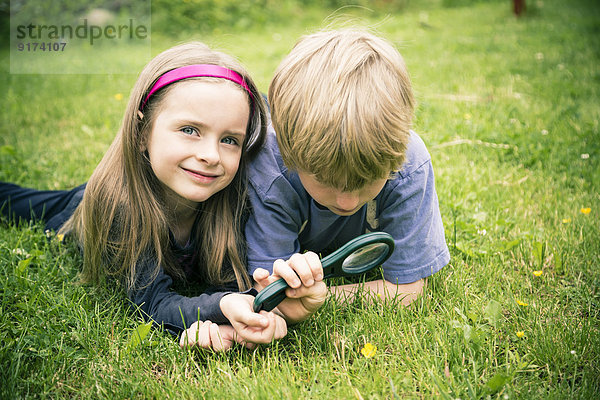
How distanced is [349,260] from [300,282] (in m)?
0.17

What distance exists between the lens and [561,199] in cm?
287

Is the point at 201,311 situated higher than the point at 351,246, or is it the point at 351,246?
the point at 351,246

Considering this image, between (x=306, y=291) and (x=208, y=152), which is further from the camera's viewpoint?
(x=208, y=152)

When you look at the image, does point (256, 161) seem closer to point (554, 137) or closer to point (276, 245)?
point (276, 245)

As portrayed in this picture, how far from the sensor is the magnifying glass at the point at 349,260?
1.60m

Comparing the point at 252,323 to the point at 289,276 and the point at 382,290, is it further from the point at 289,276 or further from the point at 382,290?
the point at 382,290

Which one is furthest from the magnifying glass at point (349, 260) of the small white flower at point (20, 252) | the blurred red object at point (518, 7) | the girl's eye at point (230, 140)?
the blurred red object at point (518, 7)

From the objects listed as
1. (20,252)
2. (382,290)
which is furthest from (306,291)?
(20,252)

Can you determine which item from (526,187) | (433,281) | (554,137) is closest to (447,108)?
(554,137)

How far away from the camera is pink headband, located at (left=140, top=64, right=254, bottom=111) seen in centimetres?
195

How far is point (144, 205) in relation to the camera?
2070 millimetres

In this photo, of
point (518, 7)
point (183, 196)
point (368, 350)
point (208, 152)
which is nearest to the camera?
point (368, 350)

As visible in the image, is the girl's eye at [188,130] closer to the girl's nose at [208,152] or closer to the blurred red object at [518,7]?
the girl's nose at [208,152]

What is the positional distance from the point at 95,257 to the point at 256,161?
0.75m
